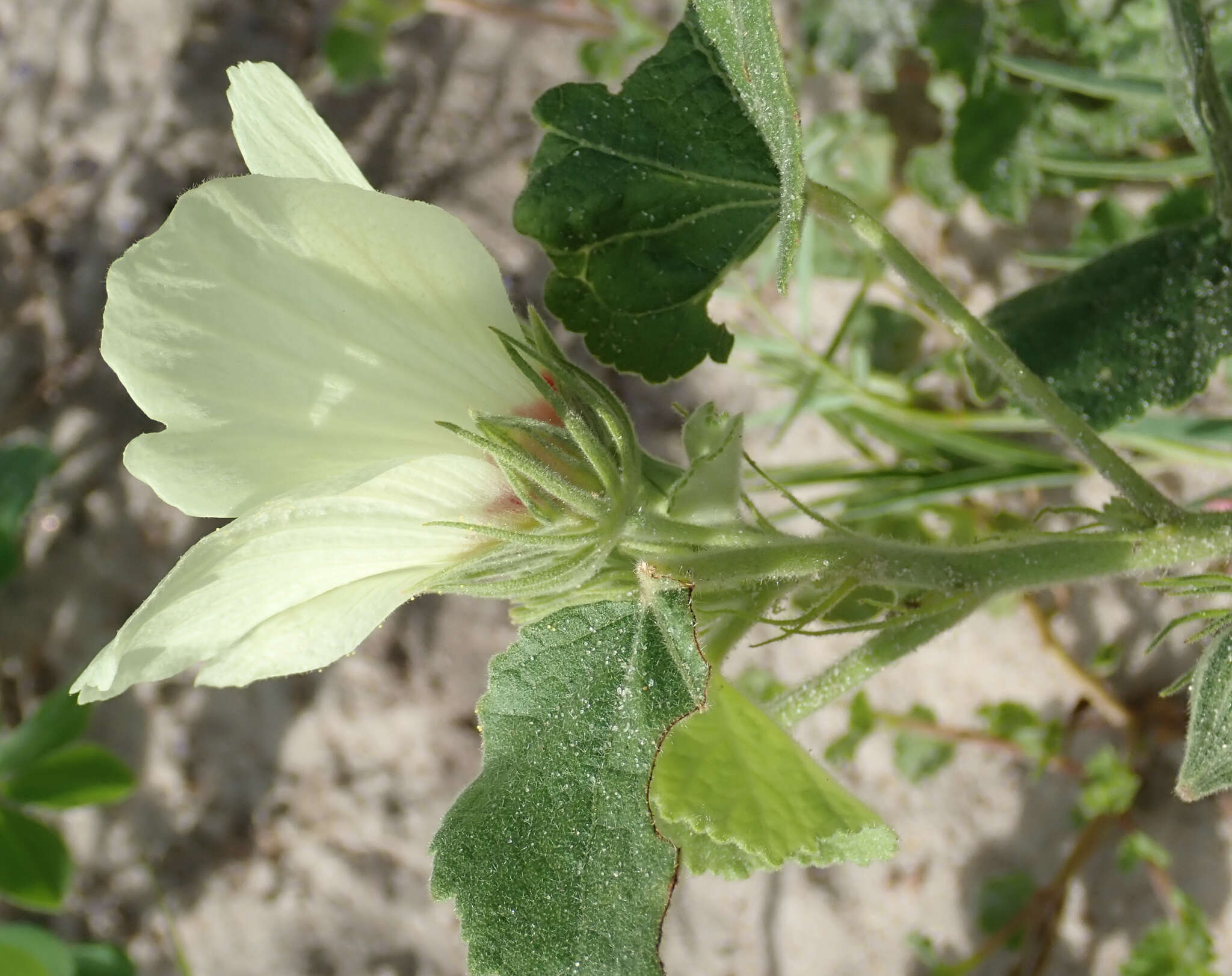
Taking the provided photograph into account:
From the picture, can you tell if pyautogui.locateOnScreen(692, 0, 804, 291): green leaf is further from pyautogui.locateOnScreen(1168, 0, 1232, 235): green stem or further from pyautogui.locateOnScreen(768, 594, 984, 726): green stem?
pyautogui.locateOnScreen(1168, 0, 1232, 235): green stem

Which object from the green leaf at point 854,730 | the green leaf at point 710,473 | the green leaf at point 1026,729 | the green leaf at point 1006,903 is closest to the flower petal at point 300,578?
the green leaf at point 710,473

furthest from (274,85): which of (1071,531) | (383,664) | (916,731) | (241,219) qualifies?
(383,664)

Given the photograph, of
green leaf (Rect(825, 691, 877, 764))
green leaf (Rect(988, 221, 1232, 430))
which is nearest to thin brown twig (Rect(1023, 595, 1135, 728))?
green leaf (Rect(825, 691, 877, 764))

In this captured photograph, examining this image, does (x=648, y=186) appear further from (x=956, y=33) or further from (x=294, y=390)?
(x=956, y=33)

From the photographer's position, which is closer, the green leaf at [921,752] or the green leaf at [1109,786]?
the green leaf at [1109,786]

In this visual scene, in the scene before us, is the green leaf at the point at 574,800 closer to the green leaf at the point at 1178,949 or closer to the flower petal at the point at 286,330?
the flower petal at the point at 286,330
